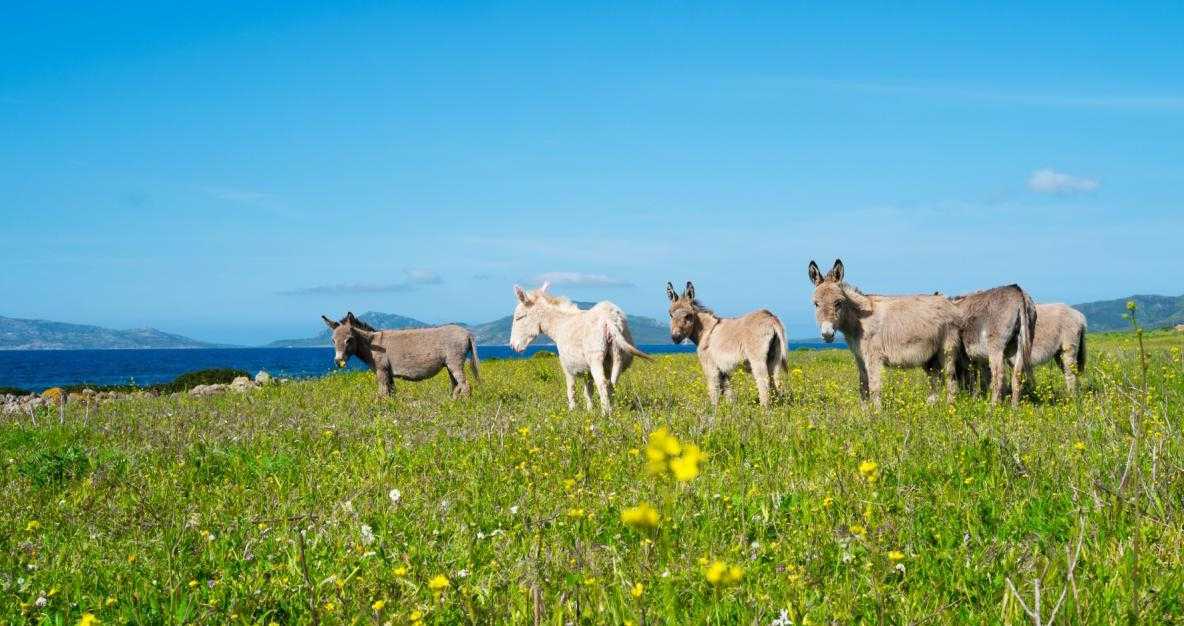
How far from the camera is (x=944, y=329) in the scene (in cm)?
1289

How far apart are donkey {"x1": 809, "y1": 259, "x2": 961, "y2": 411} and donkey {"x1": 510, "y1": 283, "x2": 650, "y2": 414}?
3.21 m

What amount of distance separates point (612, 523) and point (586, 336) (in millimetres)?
9222

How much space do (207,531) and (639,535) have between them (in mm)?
3150

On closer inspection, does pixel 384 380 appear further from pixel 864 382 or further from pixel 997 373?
pixel 997 373

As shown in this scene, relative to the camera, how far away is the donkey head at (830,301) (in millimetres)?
12797

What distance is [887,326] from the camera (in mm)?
13023

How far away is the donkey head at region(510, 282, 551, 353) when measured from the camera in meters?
16.8

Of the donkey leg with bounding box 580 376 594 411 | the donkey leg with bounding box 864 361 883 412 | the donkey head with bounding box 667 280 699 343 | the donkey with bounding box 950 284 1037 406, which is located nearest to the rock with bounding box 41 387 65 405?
the donkey leg with bounding box 580 376 594 411

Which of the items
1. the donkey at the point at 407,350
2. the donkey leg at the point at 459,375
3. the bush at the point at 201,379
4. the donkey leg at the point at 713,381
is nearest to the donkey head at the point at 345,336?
the donkey at the point at 407,350

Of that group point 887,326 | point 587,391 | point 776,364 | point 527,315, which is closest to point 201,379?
point 527,315

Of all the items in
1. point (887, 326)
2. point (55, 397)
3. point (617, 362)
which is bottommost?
point (55, 397)

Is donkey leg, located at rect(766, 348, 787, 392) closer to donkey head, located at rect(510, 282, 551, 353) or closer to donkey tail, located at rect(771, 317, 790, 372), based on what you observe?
donkey tail, located at rect(771, 317, 790, 372)

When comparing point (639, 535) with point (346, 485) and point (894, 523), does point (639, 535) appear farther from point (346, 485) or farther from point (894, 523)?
point (346, 485)

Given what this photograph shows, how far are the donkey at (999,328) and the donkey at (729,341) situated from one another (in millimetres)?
3061
